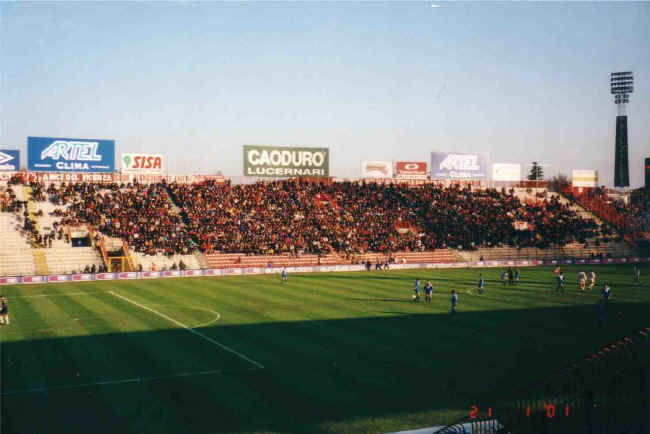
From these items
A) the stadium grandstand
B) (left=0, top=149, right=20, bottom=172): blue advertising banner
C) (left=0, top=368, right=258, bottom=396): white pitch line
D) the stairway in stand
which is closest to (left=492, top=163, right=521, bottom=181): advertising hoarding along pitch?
the stadium grandstand

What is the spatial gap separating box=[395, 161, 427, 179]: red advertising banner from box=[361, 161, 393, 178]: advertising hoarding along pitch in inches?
112

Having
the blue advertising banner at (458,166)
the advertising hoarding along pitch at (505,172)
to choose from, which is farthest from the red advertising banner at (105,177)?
the advertising hoarding along pitch at (505,172)

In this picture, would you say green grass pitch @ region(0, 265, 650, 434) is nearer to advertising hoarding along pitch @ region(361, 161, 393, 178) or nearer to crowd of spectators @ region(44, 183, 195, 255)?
crowd of spectators @ region(44, 183, 195, 255)


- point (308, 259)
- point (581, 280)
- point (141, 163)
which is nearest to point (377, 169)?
point (308, 259)

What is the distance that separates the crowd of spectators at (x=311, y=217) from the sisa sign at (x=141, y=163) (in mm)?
1888

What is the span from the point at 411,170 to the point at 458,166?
23.3 feet

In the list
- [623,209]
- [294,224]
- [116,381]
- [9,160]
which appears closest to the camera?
[116,381]

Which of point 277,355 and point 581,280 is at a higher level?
point 581,280

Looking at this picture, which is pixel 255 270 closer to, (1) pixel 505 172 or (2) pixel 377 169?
(2) pixel 377 169

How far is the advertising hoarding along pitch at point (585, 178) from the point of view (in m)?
86.2

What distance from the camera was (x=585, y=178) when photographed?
86.4m

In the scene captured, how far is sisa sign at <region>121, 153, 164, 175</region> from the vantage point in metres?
67.8
